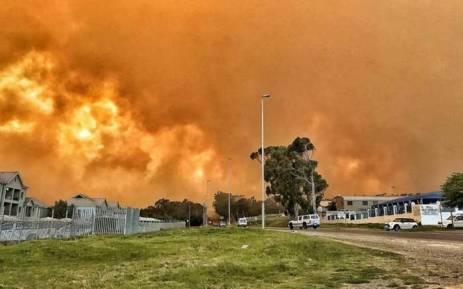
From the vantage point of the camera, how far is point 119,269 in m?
13.6

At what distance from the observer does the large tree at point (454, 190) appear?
63.1 metres

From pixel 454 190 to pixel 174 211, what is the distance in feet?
391

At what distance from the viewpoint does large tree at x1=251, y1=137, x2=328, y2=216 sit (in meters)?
96.1

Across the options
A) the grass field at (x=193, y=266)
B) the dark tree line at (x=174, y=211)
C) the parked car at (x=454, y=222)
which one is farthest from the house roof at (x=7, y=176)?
the parked car at (x=454, y=222)

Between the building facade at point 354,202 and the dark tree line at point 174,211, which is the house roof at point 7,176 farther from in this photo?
the building facade at point 354,202

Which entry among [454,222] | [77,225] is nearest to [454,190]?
[454,222]

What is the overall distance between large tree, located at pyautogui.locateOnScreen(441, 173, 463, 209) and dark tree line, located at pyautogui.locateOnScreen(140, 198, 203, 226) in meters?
107

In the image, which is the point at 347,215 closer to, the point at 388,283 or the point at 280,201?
the point at 280,201

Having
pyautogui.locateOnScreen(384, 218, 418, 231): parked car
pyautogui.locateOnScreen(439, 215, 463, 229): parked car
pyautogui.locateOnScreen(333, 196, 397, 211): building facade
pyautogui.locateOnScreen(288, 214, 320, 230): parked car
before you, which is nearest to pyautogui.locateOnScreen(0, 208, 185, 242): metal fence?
pyautogui.locateOnScreen(288, 214, 320, 230): parked car

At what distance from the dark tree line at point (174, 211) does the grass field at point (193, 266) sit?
14204 cm

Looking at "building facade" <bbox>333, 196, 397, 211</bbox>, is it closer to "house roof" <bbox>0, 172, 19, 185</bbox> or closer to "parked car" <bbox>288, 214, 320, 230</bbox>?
"parked car" <bbox>288, 214, 320, 230</bbox>

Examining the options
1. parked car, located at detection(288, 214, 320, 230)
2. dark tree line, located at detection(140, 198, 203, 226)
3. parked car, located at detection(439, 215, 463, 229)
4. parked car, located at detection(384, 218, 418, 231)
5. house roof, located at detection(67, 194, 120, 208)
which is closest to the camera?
parked car, located at detection(439, 215, 463, 229)

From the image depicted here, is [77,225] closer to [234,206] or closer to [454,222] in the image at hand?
[454,222]

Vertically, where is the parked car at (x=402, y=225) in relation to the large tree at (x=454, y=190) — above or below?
below
